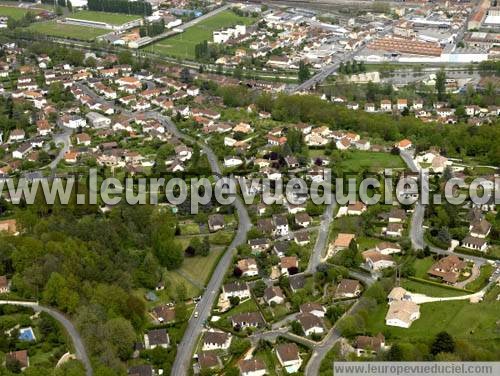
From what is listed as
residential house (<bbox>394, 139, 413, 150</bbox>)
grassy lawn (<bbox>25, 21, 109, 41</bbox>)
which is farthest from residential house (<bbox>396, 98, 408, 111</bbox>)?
grassy lawn (<bbox>25, 21, 109, 41</bbox>)

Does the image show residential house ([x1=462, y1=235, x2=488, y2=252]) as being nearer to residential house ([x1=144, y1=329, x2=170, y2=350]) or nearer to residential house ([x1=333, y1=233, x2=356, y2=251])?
residential house ([x1=333, y1=233, x2=356, y2=251])

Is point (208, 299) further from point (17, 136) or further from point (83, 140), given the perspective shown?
A: point (17, 136)

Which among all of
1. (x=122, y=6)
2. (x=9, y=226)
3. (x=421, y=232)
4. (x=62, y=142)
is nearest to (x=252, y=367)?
(x=421, y=232)

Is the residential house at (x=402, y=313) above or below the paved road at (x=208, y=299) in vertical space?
above

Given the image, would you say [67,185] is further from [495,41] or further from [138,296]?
[495,41]

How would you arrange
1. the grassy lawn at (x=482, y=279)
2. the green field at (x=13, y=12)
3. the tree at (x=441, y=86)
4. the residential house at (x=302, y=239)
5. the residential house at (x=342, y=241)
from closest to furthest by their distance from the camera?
1. the grassy lawn at (x=482, y=279)
2. the residential house at (x=342, y=241)
3. the residential house at (x=302, y=239)
4. the tree at (x=441, y=86)
5. the green field at (x=13, y=12)

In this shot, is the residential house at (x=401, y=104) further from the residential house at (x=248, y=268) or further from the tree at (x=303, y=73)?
the residential house at (x=248, y=268)

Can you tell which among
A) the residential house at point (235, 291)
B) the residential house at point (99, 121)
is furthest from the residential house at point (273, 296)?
the residential house at point (99, 121)
